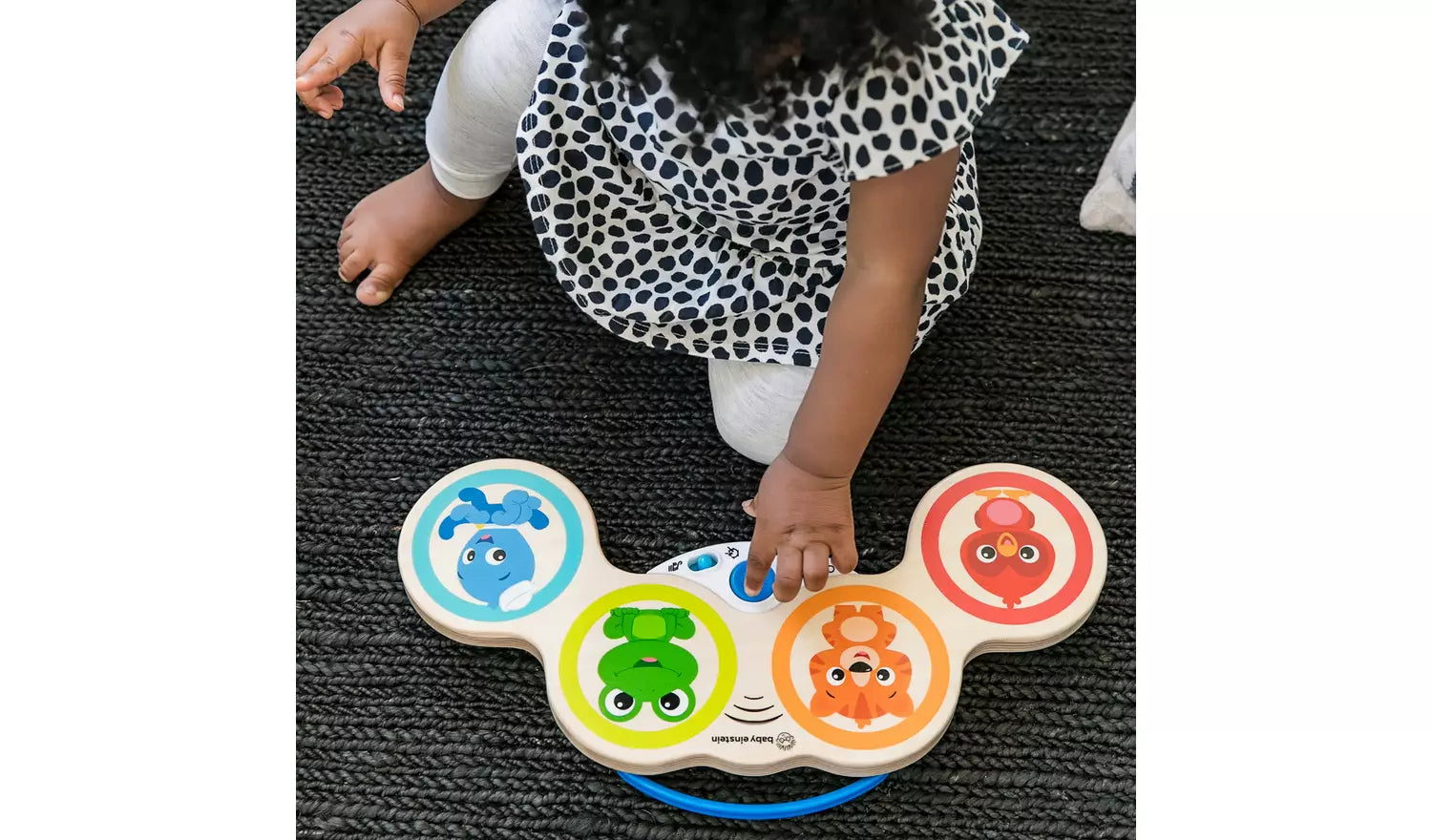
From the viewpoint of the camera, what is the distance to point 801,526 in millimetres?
627

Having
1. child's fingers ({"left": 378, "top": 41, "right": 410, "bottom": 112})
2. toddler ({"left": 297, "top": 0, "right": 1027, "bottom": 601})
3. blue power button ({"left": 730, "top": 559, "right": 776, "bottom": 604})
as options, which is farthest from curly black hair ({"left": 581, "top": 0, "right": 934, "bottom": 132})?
blue power button ({"left": 730, "top": 559, "right": 776, "bottom": 604})

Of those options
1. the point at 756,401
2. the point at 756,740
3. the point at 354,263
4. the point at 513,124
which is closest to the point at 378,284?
the point at 354,263

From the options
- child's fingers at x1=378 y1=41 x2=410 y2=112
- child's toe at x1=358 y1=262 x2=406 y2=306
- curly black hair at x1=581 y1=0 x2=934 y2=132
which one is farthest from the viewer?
child's toe at x1=358 y1=262 x2=406 y2=306

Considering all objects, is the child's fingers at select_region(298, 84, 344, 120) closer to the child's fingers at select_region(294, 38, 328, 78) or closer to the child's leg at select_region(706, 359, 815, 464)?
the child's fingers at select_region(294, 38, 328, 78)

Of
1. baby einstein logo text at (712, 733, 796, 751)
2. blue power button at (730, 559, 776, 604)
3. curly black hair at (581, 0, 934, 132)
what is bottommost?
baby einstein logo text at (712, 733, 796, 751)

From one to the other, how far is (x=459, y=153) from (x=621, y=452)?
21 centimetres

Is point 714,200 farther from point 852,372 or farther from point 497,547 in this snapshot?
point 497,547

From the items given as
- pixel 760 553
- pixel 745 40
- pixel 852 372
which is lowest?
pixel 760 553

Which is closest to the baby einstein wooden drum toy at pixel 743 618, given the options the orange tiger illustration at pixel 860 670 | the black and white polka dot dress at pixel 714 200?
the orange tiger illustration at pixel 860 670

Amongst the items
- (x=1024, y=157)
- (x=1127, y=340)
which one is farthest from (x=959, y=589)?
(x=1024, y=157)

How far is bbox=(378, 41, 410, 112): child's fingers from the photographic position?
1.98 feet

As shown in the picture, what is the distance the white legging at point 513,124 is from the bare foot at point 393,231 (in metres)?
0.03

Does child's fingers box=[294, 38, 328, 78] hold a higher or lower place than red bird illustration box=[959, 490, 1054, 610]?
higher

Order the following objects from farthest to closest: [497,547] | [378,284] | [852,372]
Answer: [378,284], [497,547], [852,372]
